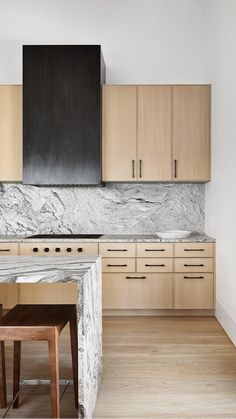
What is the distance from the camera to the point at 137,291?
12.9 ft

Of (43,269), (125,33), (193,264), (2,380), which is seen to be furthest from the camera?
(125,33)

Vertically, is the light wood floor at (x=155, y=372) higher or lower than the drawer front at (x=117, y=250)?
lower

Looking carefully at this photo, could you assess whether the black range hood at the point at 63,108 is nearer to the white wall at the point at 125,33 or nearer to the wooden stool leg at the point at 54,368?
the white wall at the point at 125,33

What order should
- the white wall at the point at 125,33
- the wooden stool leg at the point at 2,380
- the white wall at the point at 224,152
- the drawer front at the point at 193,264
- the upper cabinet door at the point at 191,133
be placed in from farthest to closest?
1. the white wall at the point at 125,33
2. the upper cabinet door at the point at 191,133
3. the drawer front at the point at 193,264
4. the white wall at the point at 224,152
5. the wooden stool leg at the point at 2,380

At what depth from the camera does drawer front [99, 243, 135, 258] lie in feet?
12.9

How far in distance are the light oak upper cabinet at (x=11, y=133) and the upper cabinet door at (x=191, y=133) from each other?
5.38 ft

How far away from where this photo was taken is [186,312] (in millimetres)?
3992

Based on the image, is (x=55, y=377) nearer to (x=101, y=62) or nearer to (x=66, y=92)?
(x=66, y=92)

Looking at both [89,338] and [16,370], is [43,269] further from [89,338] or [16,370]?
[16,370]

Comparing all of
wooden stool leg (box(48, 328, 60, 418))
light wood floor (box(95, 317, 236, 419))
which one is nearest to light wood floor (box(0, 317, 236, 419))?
light wood floor (box(95, 317, 236, 419))

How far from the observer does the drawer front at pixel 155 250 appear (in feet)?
12.9

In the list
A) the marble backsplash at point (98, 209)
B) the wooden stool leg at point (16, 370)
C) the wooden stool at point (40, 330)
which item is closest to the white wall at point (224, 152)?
the marble backsplash at point (98, 209)

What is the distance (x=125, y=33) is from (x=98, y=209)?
2.04 metres

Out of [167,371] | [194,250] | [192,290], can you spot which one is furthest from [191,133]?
[167,371]
